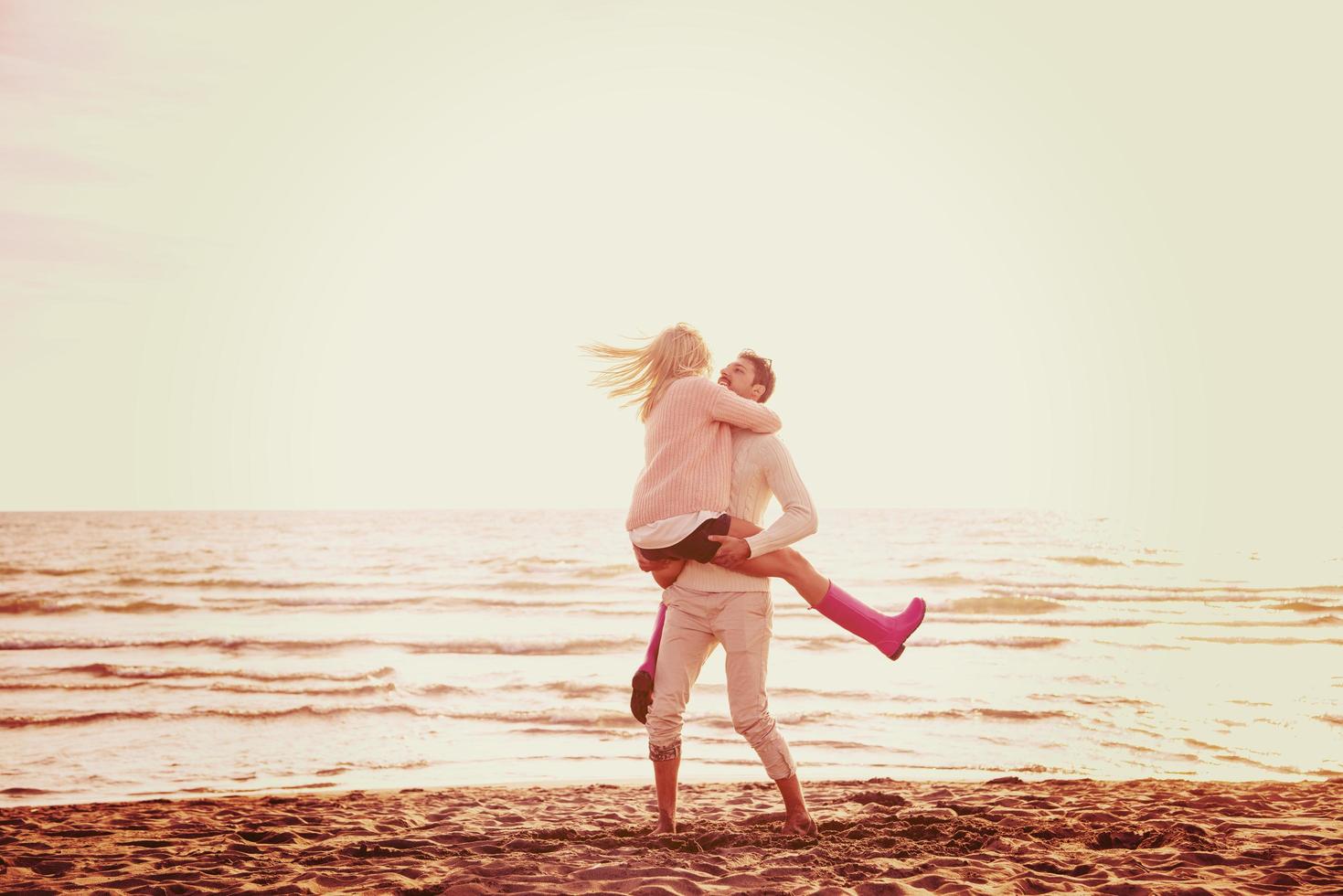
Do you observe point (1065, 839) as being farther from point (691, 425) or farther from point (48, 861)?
point (48, 861)

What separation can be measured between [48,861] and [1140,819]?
475 centimetres

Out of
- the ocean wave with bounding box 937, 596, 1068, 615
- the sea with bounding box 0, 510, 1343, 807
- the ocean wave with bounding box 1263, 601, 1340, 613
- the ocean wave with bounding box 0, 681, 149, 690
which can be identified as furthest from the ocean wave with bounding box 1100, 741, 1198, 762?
the ocean wave with bounding box 1263, 601, 1340, 613

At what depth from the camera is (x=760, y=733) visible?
4051mm

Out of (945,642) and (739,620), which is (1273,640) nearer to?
(945,642)

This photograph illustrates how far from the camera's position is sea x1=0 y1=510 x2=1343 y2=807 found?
7.29 metres

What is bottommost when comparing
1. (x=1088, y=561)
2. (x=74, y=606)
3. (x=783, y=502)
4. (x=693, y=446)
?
(x=74, y=606)

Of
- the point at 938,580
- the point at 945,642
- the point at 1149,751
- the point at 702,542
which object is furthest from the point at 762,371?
the point at 938,580

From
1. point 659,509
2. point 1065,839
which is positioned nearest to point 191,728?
point 659,509

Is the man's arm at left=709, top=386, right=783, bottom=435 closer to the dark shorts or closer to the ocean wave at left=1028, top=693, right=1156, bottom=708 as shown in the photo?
the dark shorts

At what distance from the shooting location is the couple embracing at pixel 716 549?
3973mm

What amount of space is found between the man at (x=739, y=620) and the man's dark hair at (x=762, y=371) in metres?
0.08

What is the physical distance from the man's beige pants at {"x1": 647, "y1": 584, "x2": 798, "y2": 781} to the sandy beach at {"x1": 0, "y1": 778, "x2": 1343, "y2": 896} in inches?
16.7

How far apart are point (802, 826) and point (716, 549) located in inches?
51.6

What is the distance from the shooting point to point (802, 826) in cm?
423
